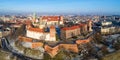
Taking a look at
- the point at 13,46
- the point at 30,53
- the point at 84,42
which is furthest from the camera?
the point at 13,46

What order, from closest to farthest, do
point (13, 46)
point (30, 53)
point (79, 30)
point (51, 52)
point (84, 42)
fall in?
point (51, 52) < point (30, 53) < point (84, 42) < point (13, 46) < point (79, 30)

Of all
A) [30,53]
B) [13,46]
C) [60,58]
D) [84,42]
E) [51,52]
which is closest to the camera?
[60,58]

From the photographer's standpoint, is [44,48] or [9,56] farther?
[44,48]

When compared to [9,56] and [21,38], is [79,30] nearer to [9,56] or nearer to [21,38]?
[21,38]

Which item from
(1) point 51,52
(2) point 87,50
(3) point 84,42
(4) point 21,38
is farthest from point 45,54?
(4) point 21,38

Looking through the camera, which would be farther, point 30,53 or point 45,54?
point 30,53

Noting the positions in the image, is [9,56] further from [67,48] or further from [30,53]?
[67,48]

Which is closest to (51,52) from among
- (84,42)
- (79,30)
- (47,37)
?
(84,42)

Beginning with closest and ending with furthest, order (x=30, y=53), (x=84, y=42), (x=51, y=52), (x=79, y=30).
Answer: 1. (x=51, y=52)
2. (x=30, y=53)
3. (x=84, y=42)
4. (x=79, y=30)

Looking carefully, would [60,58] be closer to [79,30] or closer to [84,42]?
[84,42]
